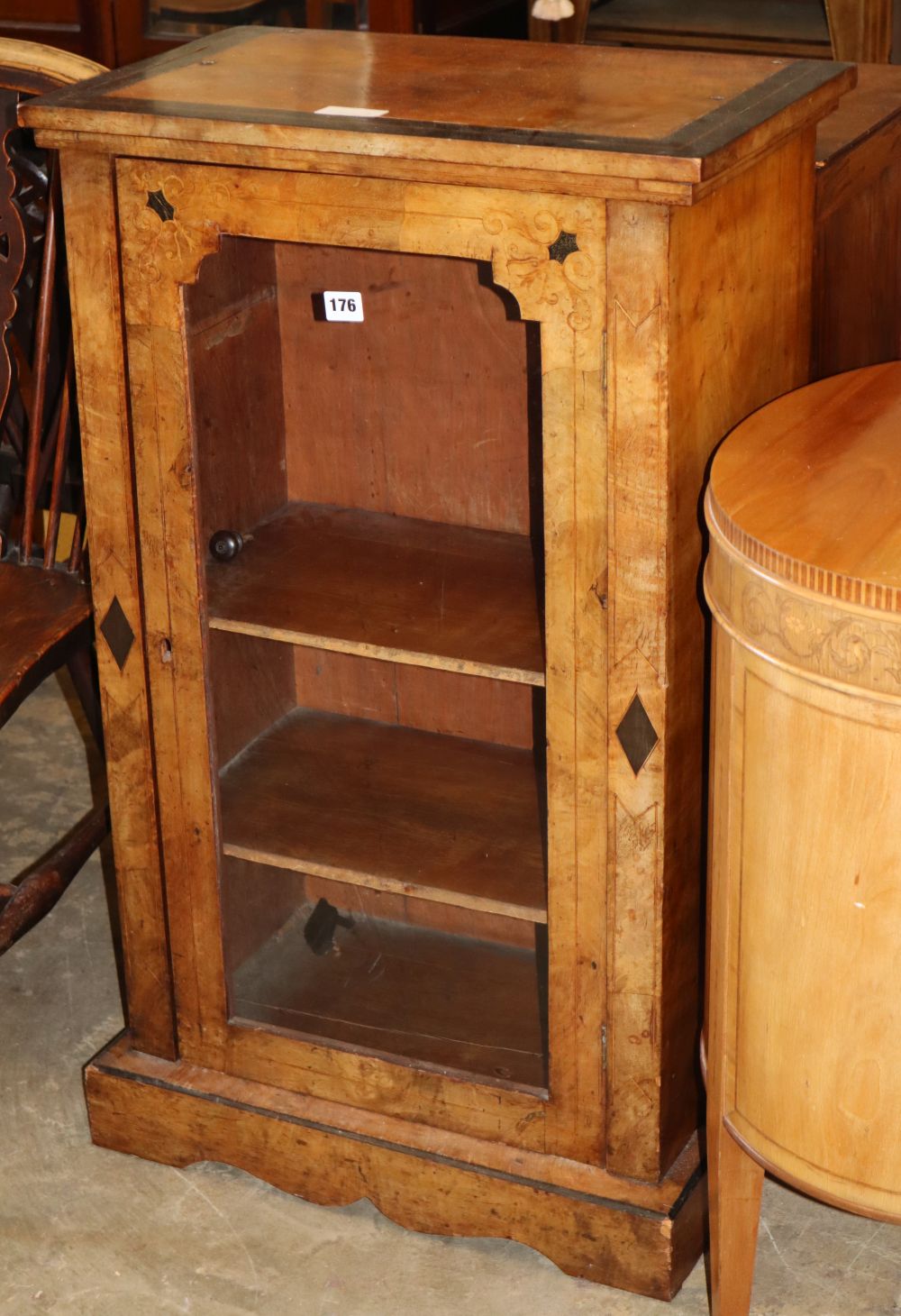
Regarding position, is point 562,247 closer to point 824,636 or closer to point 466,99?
point 466,99

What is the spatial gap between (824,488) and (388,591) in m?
0.73

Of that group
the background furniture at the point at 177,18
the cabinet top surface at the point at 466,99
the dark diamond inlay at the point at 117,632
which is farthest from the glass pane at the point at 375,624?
the background furniture at the point at 177,18

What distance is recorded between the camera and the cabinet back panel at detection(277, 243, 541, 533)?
252cm

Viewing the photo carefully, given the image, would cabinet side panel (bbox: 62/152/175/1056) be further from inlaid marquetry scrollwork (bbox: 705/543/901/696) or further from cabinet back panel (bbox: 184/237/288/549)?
inlaid marquetry scrollwork (bbox: 705/543/901/696)

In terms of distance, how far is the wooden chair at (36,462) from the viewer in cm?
266

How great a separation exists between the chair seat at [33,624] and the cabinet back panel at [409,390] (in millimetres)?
380

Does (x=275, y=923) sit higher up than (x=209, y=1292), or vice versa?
(x=275, y=923)

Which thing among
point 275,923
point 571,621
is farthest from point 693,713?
point 275,923

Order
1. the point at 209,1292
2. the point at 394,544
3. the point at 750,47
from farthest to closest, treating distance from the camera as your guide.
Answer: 1. the point at 750,47
2. the point at 394,544
3. the point at 209,1292

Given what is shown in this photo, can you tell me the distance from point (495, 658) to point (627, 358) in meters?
0.46

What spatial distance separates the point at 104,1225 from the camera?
99.9 inches

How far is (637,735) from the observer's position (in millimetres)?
2105

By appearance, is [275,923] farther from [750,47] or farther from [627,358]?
[750,47]

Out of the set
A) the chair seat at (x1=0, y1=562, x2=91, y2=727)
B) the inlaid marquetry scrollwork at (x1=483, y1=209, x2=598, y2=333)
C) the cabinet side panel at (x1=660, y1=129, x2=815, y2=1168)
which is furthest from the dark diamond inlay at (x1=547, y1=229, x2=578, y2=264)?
the chair seat at (x1=0, y1=562, x2=91, y2=727)
